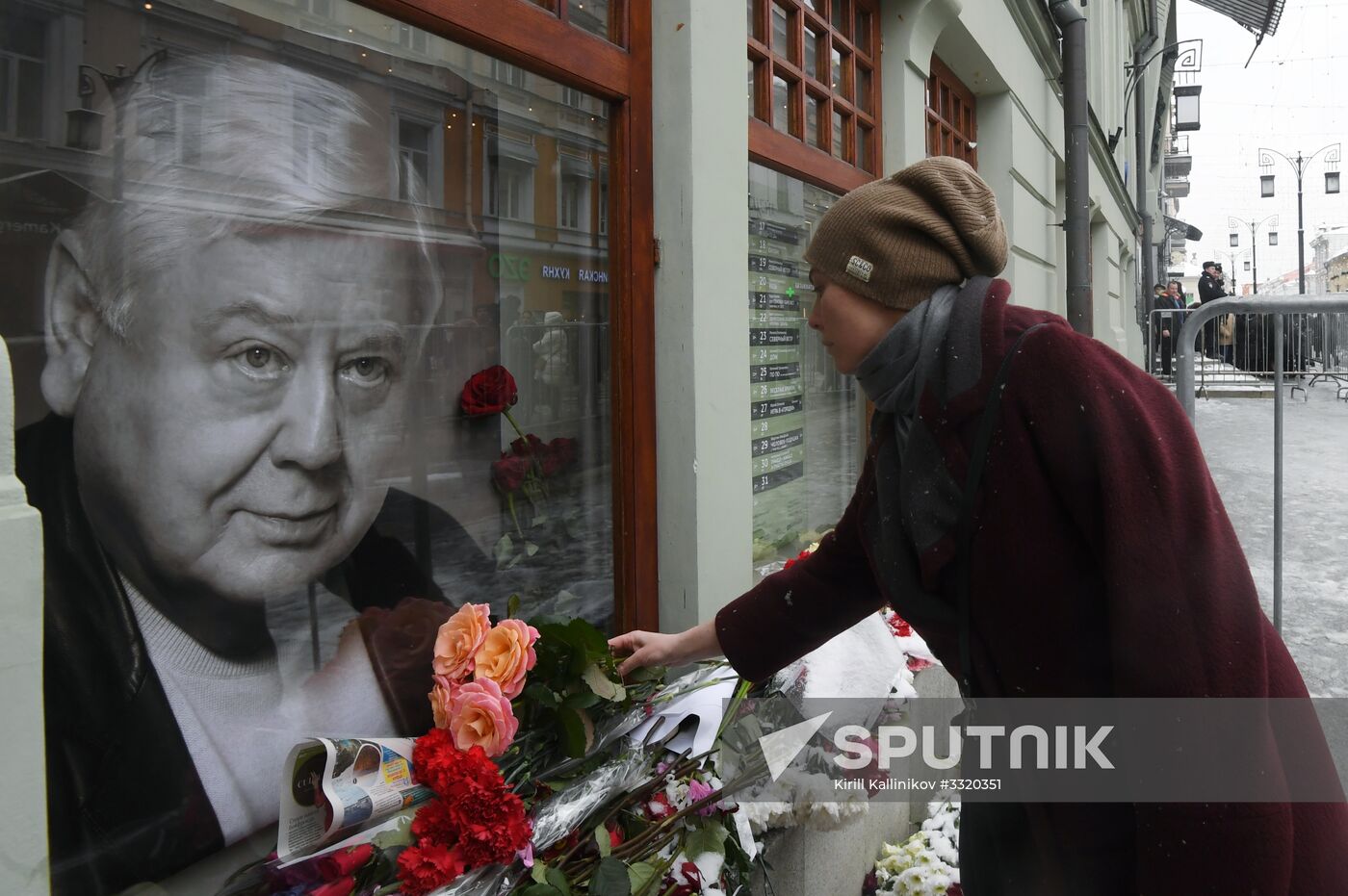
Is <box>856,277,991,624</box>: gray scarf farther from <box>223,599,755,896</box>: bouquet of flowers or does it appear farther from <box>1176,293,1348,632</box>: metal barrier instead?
<box>1176,293,1348,632</box>: metal barrier

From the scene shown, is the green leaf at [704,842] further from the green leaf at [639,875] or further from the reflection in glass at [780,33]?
the reflection in glass at [780,33]

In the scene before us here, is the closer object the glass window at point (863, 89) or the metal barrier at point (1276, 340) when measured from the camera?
the metal barrier at point (1276, 340)

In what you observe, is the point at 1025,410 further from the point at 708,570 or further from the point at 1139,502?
the point at 708,570

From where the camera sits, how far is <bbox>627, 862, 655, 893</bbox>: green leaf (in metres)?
1.95

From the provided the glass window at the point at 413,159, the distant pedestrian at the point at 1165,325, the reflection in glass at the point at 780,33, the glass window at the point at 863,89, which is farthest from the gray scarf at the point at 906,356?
the distant pedestrian at the point at 1165,325

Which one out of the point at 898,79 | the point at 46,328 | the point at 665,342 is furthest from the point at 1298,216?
the point at 46,328

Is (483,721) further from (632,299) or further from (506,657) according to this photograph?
(632,299)

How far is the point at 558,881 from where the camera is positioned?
1.82m

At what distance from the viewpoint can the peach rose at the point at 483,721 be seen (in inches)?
74.1

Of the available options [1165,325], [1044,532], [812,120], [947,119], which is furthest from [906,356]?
[1165,325]

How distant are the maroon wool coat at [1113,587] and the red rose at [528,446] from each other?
4.21 ft

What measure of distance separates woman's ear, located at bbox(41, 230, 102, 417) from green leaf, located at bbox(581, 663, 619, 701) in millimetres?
1101

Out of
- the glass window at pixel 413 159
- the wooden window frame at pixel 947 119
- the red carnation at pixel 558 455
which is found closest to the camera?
the glass window at pixel 413 159

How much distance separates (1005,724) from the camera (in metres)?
1.56
